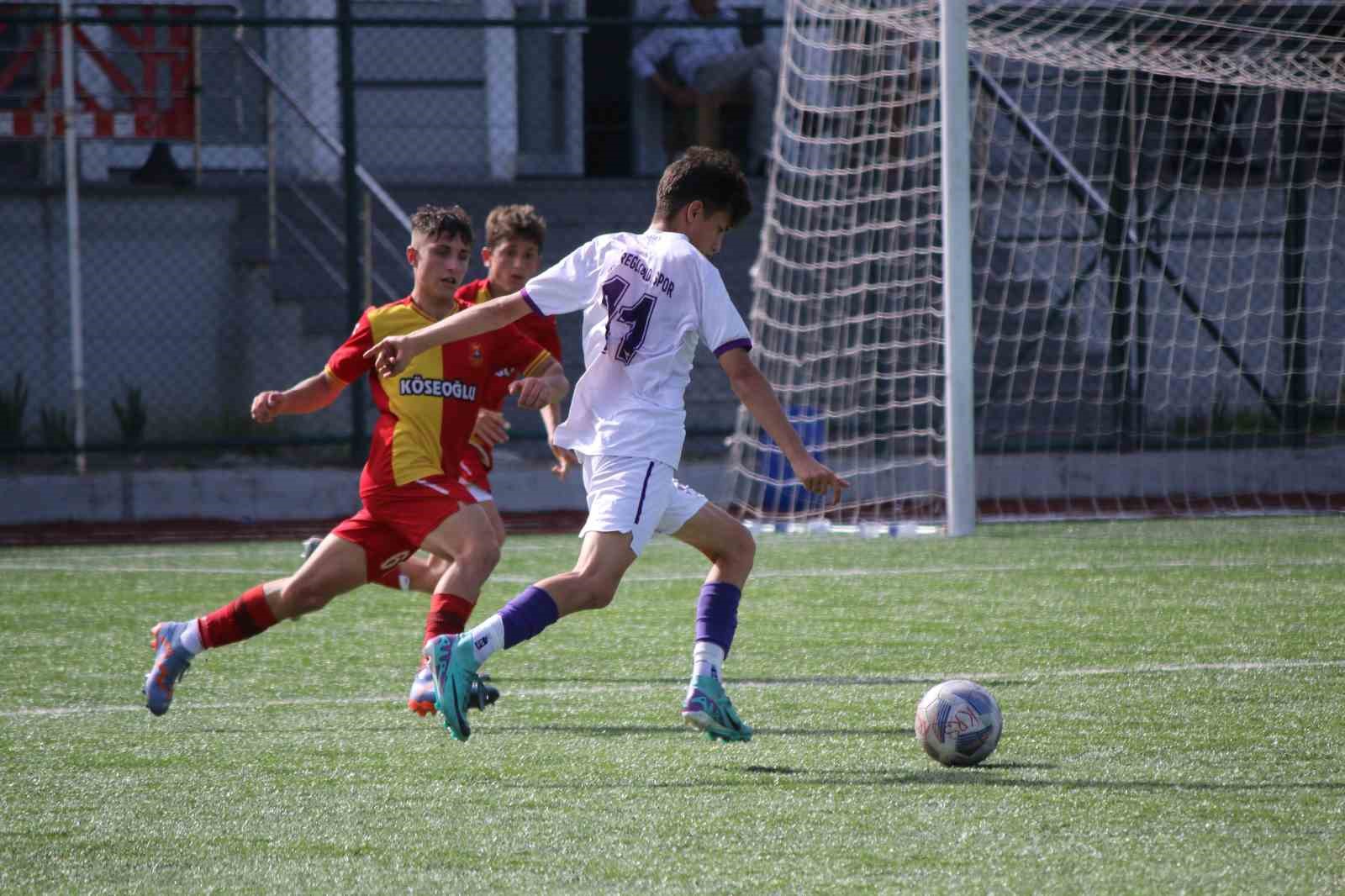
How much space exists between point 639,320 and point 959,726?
4.23 ft

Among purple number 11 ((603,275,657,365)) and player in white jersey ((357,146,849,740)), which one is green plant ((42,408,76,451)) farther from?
purple number 11 ((603,275,657,365))

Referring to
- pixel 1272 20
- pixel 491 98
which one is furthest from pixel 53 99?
pixel 1272 20

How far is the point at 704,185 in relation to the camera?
4512 mm

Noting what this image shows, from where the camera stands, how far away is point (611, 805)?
368cm

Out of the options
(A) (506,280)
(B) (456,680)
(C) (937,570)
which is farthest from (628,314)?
(C) (937,570)

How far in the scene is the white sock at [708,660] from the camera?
4.35 meters

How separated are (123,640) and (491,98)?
32.1 feet

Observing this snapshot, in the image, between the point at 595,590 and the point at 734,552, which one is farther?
the point at 734,552

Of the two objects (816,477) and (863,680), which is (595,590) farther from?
(863,680)

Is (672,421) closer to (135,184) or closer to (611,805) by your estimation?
(611,805)

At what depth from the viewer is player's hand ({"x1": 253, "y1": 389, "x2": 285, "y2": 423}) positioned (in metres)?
5.12

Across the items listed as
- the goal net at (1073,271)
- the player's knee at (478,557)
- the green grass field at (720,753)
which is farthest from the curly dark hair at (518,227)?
the goal net at (1073,271)

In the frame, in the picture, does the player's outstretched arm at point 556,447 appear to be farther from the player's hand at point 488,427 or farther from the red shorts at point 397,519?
the red shorts at point 397,519

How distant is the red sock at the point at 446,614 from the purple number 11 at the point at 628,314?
1068 mm
